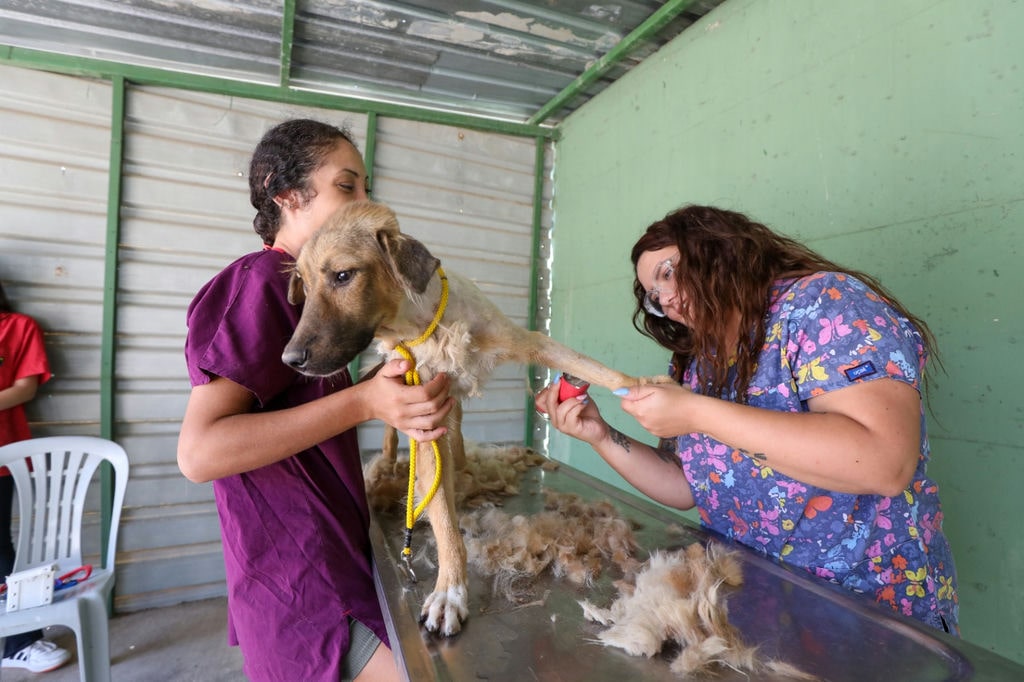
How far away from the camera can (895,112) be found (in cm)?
206

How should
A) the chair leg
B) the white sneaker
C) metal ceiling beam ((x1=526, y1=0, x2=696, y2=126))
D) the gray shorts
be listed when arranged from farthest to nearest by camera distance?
1. the white sneaker
2. metal ceiling beam ((x1=526, y1=0, x2=696, y2=126))
3. the chair leg
4. the gray shorts

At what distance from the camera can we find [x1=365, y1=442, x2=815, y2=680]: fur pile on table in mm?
1005

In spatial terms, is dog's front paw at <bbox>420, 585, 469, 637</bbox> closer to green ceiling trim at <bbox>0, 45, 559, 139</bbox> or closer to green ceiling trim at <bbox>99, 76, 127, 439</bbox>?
green ceiling trim at <bbox>99, 76, 127, 439</bbox>

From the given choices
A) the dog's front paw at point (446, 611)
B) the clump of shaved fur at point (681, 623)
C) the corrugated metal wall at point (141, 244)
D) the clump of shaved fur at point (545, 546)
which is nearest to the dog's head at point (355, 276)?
the dog's front paw at point (446, 611)

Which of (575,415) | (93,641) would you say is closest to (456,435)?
(575,415)

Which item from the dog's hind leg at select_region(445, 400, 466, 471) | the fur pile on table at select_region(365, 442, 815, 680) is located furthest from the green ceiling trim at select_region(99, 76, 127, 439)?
the dog's hind leg at select_region(445, 400, 466, 471)

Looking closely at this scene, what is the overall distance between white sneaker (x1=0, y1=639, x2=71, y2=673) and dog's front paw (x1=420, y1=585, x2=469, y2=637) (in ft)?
12.0

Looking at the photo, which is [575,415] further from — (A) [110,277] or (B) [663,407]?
(A) [110,277]

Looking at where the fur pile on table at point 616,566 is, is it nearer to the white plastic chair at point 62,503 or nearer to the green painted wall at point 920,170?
the green painted wall at point 920,170

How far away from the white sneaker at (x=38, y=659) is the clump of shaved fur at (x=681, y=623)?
3966mm

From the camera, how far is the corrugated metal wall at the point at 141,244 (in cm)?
364

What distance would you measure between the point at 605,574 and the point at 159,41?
450 cm

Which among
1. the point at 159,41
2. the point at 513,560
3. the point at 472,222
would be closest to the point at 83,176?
the point at 159,41

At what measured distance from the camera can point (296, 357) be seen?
115cm
